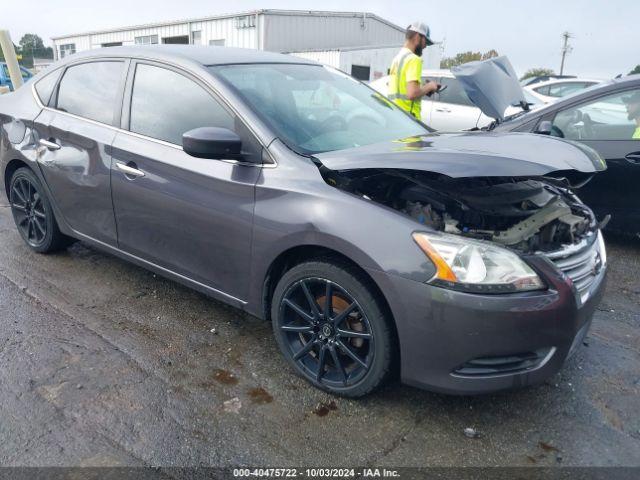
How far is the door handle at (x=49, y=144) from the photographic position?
151 inches

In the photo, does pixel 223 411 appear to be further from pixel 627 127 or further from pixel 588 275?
pixel 627 127

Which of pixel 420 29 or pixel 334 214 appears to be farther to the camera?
pixel 420 29

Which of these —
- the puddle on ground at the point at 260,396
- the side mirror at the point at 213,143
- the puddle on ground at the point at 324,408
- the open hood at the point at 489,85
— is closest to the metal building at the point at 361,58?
Result: the open hood at the point at 489,85

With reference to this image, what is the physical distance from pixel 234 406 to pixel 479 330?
1216mm

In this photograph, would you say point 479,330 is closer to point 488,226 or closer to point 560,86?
point 488,226

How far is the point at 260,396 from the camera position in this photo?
2695mm

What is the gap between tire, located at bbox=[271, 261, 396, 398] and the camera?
A: 2438 mm

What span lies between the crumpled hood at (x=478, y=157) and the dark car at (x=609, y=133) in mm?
1747

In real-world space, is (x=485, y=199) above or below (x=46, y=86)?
below

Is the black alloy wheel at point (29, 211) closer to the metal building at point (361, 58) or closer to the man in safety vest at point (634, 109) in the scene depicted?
the man in safety vest at point (634, 109)

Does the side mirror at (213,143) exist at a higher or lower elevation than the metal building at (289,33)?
lower

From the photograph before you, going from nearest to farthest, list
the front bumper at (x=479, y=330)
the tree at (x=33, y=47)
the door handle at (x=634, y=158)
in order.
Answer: the front bumper at (x=479, y=330) → the door handle at (x=634, y=158) → the tree at (x=33, y=47)

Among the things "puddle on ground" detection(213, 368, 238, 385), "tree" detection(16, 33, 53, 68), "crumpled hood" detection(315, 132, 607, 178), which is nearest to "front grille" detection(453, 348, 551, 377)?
"crumpled hood" detection(315, 132, 607, 178)

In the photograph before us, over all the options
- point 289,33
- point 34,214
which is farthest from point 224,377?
point 289,33
